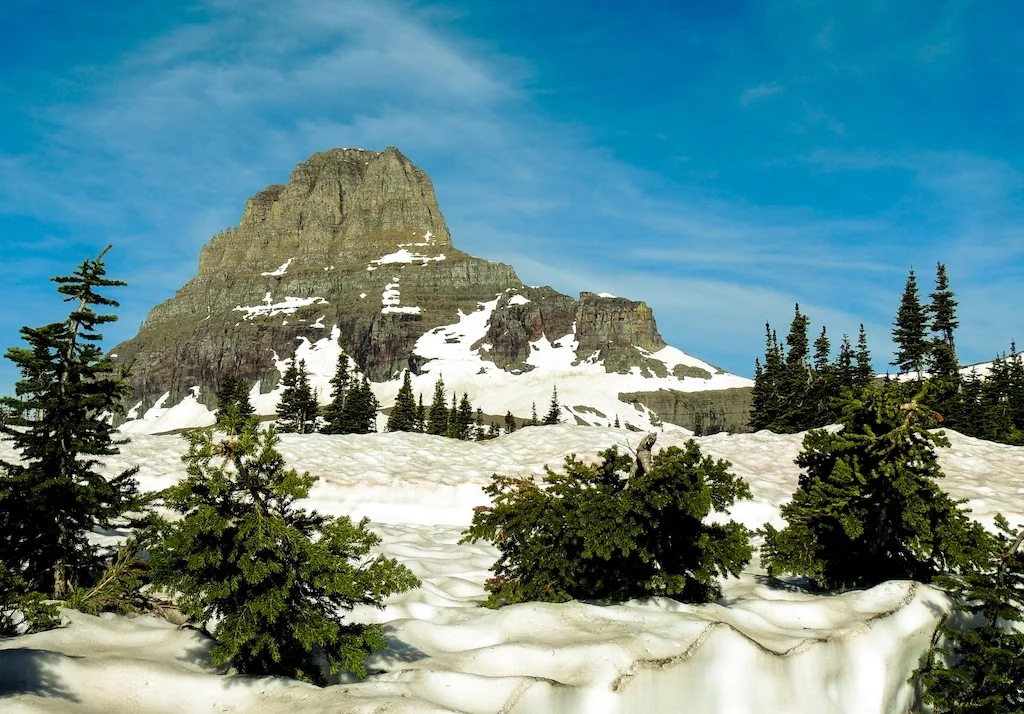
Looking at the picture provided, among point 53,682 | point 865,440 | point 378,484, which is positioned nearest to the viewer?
point 53,682

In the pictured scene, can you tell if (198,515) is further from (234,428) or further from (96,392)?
(96,392)

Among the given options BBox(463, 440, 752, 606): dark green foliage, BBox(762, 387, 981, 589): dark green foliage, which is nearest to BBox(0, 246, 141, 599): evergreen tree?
BBox(463, 440, 752, 606): dark green foliage

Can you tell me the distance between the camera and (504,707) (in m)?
8.15

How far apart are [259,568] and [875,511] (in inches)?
485

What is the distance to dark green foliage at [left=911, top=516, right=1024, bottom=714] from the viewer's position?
34.0 feet

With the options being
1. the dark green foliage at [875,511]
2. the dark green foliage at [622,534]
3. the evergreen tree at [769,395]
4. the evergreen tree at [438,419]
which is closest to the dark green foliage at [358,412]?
the evergreen tree at [438,419]

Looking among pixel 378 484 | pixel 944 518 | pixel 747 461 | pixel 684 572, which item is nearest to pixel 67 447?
pixel 684 572

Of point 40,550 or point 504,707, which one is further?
point 40,550

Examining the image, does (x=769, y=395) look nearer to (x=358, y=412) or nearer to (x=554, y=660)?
(x=358, y=412)

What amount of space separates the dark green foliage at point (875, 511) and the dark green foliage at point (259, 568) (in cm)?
974

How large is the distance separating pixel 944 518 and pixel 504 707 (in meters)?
10.5

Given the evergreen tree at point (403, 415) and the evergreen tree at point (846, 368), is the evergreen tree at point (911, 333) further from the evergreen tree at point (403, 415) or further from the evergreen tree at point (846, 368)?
the evergreen tree at point (403, 415)

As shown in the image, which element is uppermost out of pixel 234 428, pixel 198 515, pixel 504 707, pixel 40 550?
pixel 234 428

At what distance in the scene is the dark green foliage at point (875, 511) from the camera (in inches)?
533
